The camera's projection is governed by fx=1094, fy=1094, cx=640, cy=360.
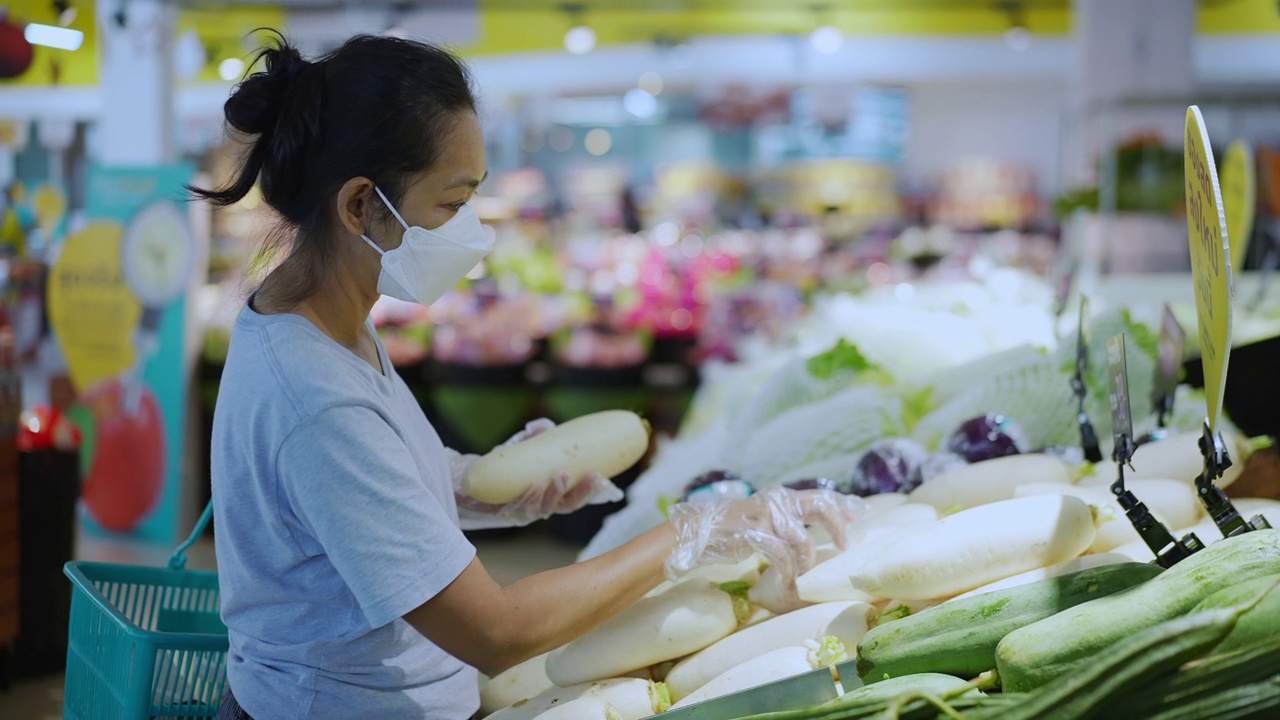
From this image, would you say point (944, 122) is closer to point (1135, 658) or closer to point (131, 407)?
point (131, 407)

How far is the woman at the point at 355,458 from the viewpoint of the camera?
1.16 meters

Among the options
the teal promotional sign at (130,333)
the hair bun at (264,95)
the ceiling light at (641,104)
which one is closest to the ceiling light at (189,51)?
the teal promotional sign at (130,333)

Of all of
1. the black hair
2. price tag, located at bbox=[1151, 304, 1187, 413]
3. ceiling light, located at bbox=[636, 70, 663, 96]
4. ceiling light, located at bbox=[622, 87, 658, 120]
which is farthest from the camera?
ceiling light, located at bbox=[622, 87, 658, 120]

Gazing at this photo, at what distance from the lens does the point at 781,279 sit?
26.1 ft

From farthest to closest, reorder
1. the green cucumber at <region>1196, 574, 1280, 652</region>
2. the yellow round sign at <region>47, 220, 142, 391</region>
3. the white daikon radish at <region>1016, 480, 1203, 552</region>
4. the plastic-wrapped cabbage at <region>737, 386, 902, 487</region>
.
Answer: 1. the yellow round sign at <region>47, 220, 142, 391</region>
2. the plastic-wrapped cabbage at <region>737, 386, 902, 487</region>
3. the white daikon radish at <region>1016, 480, 1203, 552</region>
4. the green cucumber at <region>1196, 574, 1280, 652</region>

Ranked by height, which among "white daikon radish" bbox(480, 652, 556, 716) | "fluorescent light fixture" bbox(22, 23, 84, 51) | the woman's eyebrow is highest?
"fluorescent light fixture" bbox(22, 23, 84, 51)

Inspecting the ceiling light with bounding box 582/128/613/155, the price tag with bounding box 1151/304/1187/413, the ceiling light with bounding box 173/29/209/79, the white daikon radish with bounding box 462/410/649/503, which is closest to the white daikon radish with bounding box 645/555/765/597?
the white daikon radish with bounding box 462/410/649/503

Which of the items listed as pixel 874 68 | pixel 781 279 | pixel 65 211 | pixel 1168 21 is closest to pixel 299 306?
pixel 65 211

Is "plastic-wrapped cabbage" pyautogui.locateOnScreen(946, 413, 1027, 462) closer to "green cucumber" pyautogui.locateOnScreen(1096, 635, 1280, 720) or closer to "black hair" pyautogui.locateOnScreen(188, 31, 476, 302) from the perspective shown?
"green cucumber" pyautogui.locateOnScreen(1096, 635, 1280, 720)

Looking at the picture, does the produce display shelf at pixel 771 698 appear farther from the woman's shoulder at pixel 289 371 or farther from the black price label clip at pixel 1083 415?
the black price label clip at pixel 1083 415

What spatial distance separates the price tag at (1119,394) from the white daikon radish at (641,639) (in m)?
0.56

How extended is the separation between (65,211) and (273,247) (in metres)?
5.24

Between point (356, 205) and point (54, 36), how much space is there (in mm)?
5539

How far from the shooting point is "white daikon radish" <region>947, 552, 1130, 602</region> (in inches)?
52.3
